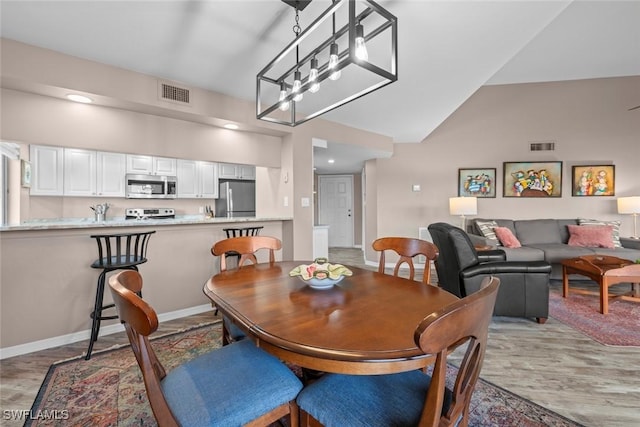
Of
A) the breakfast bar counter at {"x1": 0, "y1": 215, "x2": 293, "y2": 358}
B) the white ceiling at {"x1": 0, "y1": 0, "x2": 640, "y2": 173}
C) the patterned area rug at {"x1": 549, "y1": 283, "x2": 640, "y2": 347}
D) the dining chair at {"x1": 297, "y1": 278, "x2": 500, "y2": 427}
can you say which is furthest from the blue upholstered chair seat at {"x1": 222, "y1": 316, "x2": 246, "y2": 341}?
the patterned area rug at {"x1": 549, "y1": 283, "x2": 640, "y2": 347}

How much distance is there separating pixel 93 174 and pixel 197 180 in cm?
148

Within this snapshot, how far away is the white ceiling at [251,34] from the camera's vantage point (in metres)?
1.78

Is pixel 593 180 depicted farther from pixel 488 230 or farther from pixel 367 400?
pixel 367 400

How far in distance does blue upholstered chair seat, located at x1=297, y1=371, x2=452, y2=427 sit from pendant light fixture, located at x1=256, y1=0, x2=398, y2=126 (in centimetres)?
131

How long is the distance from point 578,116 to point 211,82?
6.17 m

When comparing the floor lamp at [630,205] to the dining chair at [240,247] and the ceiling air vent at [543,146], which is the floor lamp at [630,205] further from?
the dining chair at [240,247]

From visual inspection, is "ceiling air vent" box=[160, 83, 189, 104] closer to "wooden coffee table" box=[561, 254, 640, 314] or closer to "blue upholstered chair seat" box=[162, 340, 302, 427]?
"blue upholstered chair seat" box=[162, 340, 302, 427]

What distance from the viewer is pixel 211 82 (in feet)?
9.09

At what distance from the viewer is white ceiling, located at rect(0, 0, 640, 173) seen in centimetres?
178

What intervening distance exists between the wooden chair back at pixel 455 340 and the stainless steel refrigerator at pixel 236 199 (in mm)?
4562

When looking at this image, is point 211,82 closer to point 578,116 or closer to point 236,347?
point 236,347

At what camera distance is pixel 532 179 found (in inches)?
202

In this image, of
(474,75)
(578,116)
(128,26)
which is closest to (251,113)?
(128,26)

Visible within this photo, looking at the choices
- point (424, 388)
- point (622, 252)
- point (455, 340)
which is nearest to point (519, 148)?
point (622, 252)
